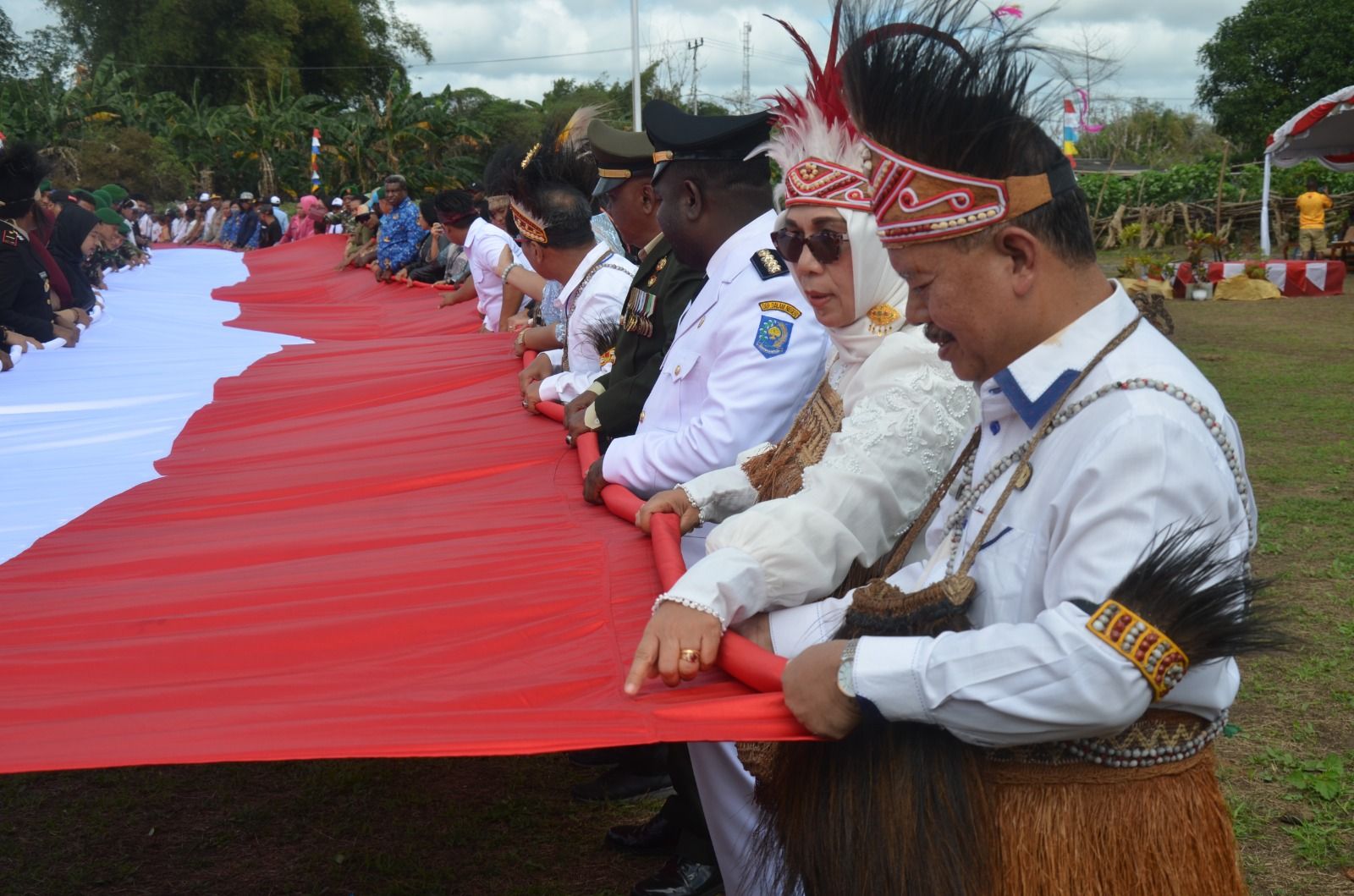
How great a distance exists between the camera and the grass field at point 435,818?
10.4 ft

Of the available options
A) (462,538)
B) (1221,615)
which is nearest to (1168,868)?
(1221,615)

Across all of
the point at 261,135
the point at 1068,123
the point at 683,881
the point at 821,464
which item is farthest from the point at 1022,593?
the point at 261,135

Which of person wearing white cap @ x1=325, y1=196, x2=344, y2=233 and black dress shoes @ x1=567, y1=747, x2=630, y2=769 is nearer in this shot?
black dress shoes @ x1=567, y1=747, x2=630, y2=769

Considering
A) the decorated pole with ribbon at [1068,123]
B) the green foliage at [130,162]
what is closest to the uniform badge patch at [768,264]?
the decorated pole with ribbon at [1068,123]

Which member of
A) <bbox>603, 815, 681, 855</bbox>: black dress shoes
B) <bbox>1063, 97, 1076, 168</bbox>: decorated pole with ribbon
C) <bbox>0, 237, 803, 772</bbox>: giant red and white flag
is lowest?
<bbox>603, 815, 681, 855</bbox>: black dress shoes

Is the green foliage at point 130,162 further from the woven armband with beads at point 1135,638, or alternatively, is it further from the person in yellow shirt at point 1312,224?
the woven armband with beads at point 1135,638

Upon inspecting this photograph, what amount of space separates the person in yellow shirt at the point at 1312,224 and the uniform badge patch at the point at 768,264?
19916 mm

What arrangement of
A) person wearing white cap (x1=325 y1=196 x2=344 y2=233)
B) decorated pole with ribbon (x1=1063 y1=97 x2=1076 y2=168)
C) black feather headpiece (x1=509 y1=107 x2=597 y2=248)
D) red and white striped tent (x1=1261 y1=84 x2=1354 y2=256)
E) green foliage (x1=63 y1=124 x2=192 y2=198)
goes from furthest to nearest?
green foliage (x1=63 y1=124 x2=192 y2=198), person wearing white cap (x1=325 y1=196 x2=344 y2=233), red and white striped tent (x1=1261 y1=84 x2=1354 y2=256), black feather headpiece (x1=509 y1=107 x2=597 y2=248), decorated pole with ribbon (x1=1063 y1=97 x2=1076 y2=168)

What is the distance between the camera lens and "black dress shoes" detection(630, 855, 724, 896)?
2934 millimetres

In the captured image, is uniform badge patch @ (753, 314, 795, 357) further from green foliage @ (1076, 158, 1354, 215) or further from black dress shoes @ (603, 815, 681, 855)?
green foliage @ (1076, 158, 1354, 215)

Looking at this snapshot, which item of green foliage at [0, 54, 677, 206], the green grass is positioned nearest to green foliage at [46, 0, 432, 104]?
green foliage at [0, 54, 677, 206]

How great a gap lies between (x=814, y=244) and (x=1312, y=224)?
2046cm

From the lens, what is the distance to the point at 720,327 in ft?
9.37

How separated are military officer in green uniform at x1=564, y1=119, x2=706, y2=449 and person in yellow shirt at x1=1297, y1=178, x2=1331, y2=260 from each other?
755 inches
